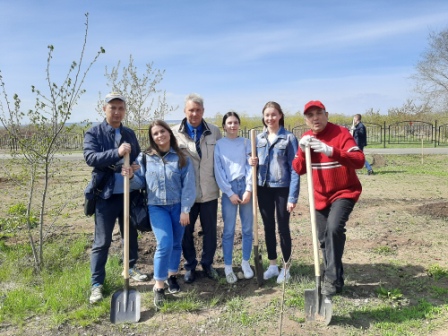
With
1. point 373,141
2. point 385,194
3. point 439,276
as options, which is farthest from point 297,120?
point 439,276

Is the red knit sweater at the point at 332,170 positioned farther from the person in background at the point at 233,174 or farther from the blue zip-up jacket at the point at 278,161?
the person in background at the point at 233,174

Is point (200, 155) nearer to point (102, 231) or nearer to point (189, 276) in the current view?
point (102, 231)

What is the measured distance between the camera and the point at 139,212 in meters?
3.76

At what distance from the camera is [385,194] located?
8.67m

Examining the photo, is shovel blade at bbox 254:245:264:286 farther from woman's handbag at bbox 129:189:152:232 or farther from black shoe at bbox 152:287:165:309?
woman's handbag at bbox 129:189:152:232

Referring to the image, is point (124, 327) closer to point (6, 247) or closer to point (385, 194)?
point (6, 247)

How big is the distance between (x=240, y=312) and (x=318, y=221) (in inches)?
47.1

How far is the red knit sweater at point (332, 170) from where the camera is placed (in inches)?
135

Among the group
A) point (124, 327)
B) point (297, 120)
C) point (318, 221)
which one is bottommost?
point (124, 327)

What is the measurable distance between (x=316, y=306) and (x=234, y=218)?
1.24 meters

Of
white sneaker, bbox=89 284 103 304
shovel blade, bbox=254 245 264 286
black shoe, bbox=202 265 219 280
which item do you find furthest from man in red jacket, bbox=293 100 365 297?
white sneaker, bbox=89 284 103 304

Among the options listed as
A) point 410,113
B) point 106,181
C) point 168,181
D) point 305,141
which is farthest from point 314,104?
point 410,113

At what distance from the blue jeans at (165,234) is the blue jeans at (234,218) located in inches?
20.4

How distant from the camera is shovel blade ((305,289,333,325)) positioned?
324 centimetres
